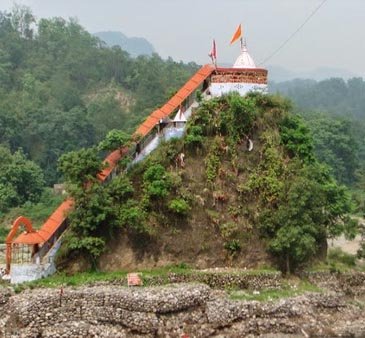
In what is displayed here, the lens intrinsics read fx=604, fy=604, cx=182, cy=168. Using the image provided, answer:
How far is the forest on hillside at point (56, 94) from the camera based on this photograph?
45.5 metres

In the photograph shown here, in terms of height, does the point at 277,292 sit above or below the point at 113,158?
below

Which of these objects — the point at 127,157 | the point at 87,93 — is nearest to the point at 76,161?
the point at 127,157

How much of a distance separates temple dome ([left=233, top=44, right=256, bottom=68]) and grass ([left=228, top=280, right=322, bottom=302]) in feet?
33.6

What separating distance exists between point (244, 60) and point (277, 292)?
11.1 m

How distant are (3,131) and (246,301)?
33121 mm

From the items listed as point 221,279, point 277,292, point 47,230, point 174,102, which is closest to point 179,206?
point 221,279

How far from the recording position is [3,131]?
1924 inches

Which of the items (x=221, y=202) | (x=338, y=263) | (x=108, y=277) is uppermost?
(x=221, y=202)

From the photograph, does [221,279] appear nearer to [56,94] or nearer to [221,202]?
[221,202]

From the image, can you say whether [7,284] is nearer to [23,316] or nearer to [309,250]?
→ [23,316]

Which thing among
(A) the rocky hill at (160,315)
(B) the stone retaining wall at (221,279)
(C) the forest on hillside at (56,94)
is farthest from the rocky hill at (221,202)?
(C) the forest on hillside at (56,94)

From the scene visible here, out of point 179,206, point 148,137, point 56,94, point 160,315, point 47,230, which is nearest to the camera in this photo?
point 160,315

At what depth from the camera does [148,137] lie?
1027 inches

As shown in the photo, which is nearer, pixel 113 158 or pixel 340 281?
pixel 340 281
